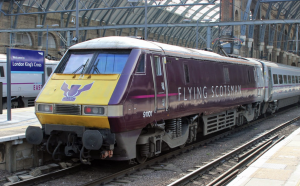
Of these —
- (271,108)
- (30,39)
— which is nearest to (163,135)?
(271,108)

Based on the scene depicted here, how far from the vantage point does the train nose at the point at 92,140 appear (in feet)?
24.8

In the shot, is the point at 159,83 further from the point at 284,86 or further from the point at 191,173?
the point at 284,86

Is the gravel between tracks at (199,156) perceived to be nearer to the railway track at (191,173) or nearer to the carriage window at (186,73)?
the railway track at (191,173)

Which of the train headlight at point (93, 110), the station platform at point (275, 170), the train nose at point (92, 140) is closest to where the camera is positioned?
the station platform at point (275, 170)

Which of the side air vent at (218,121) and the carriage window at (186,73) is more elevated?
the carriage window at (186,73)

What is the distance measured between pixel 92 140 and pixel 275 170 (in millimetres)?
4018

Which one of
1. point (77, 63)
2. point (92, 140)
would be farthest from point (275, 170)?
point (77, 63)

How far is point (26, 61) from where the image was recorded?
531 inches

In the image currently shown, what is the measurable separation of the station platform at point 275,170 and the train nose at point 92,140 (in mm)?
2745

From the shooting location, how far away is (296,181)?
708 cm

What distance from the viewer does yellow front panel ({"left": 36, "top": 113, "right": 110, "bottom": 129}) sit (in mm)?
7738

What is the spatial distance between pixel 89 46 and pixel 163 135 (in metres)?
3.01

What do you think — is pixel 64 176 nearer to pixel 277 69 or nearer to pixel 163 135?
pixel 163 135

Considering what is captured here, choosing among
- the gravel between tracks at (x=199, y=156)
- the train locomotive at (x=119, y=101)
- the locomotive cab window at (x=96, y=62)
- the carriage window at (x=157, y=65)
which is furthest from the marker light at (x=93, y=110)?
the carriage window at (x=157, y=65)
